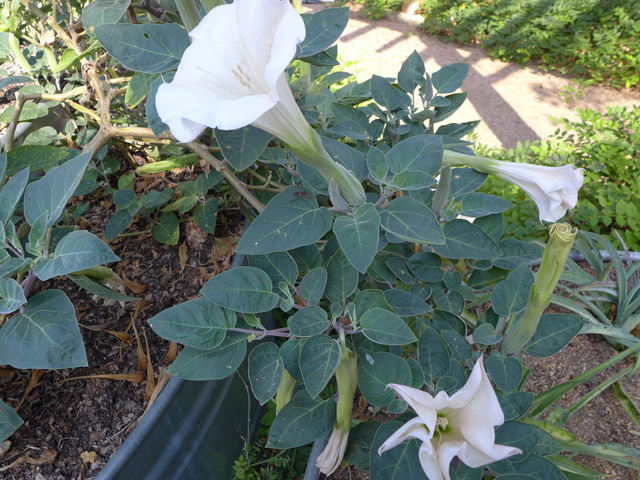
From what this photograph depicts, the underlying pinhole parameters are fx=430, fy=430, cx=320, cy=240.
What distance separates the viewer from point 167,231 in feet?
4.19

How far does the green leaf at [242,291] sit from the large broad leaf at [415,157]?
0.97 feet

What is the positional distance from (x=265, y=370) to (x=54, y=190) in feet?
1.59

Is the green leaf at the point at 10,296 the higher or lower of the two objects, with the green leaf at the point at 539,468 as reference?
higher

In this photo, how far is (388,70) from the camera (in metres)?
3.69

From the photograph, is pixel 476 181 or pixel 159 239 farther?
pixel 159 239

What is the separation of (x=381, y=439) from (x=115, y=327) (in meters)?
0.78

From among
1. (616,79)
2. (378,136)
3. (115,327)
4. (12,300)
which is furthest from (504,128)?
(12,300)

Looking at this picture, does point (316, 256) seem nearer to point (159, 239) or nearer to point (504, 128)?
point (159, 239)

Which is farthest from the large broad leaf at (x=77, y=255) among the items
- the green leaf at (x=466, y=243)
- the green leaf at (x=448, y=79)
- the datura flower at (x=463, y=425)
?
the green leaf at (x=448, y=79)

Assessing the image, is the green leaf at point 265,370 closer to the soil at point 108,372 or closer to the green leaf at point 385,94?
the soil at point 108,372

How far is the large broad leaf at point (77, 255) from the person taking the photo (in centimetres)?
64

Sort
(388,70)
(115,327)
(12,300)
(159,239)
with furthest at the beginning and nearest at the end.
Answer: (388,70), (159,239), (115,327), (12,300)

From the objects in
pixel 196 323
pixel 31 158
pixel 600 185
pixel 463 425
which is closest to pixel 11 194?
pixel 31 158

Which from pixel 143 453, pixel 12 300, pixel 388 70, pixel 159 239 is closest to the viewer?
pixel 12 300
